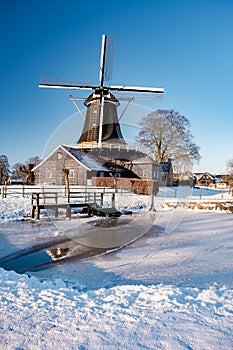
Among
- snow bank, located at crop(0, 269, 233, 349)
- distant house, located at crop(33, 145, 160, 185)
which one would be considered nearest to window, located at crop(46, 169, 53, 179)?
distant house, located at crop(33, 145, 160, 185)

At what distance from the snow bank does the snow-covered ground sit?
1 centimetres

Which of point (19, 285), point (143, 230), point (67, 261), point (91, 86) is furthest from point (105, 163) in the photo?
point (19, 285)

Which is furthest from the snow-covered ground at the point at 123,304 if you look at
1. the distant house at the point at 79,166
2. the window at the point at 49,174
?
the window at the point at 49,174

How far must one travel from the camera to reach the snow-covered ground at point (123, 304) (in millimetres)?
2514

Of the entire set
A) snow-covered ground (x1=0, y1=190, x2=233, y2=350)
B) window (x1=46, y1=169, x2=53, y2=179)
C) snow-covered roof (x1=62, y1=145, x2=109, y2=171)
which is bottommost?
snow-covered ground (x1=0, y1=190, x2=233, y2=350)

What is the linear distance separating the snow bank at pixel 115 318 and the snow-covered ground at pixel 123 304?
1 cm

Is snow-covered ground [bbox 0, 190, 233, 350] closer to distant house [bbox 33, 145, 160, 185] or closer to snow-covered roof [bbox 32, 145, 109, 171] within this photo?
distant house [bbox 33, 145, 160, 185]

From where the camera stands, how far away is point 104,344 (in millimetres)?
2434

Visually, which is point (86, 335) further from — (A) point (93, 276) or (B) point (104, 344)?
(A) point (93, 276)

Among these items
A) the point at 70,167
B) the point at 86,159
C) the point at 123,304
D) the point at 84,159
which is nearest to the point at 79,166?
the point at 84,159

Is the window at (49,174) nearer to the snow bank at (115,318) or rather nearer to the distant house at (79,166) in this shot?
the distant house at (79,166)

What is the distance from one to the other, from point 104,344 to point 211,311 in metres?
1.52

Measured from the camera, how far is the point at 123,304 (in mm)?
3299

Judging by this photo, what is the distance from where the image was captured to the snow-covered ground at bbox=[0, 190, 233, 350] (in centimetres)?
251
